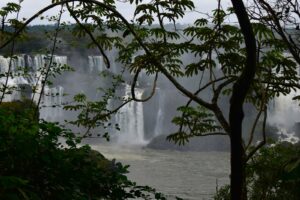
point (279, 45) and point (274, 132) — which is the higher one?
point (279, 45)

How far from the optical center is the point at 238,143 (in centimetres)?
226

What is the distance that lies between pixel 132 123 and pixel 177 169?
16.0 meters

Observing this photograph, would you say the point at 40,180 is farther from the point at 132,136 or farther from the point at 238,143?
the point at 132,136

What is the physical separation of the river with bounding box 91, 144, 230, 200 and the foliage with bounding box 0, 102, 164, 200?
15180 mm

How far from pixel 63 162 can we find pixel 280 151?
8.58m

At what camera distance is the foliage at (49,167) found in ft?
7.02

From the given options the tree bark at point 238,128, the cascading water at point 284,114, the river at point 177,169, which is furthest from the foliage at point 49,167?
the cascading water at point 284,114

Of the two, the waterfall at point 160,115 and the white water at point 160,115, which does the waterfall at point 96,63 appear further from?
the waterfall at point 160,115

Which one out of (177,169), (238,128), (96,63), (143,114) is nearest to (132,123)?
(143,114)

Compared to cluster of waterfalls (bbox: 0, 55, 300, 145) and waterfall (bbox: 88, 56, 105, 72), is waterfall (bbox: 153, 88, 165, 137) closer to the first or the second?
cluster of waterfalls (bbox: 0, 55, 300, 145)

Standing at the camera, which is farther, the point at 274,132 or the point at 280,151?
the point at 274,132

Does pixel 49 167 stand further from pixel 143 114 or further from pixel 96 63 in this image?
pixel 96 63

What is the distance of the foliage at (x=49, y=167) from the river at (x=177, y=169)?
15.2 meters

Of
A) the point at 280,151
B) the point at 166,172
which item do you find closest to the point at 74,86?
the point at 166,172
